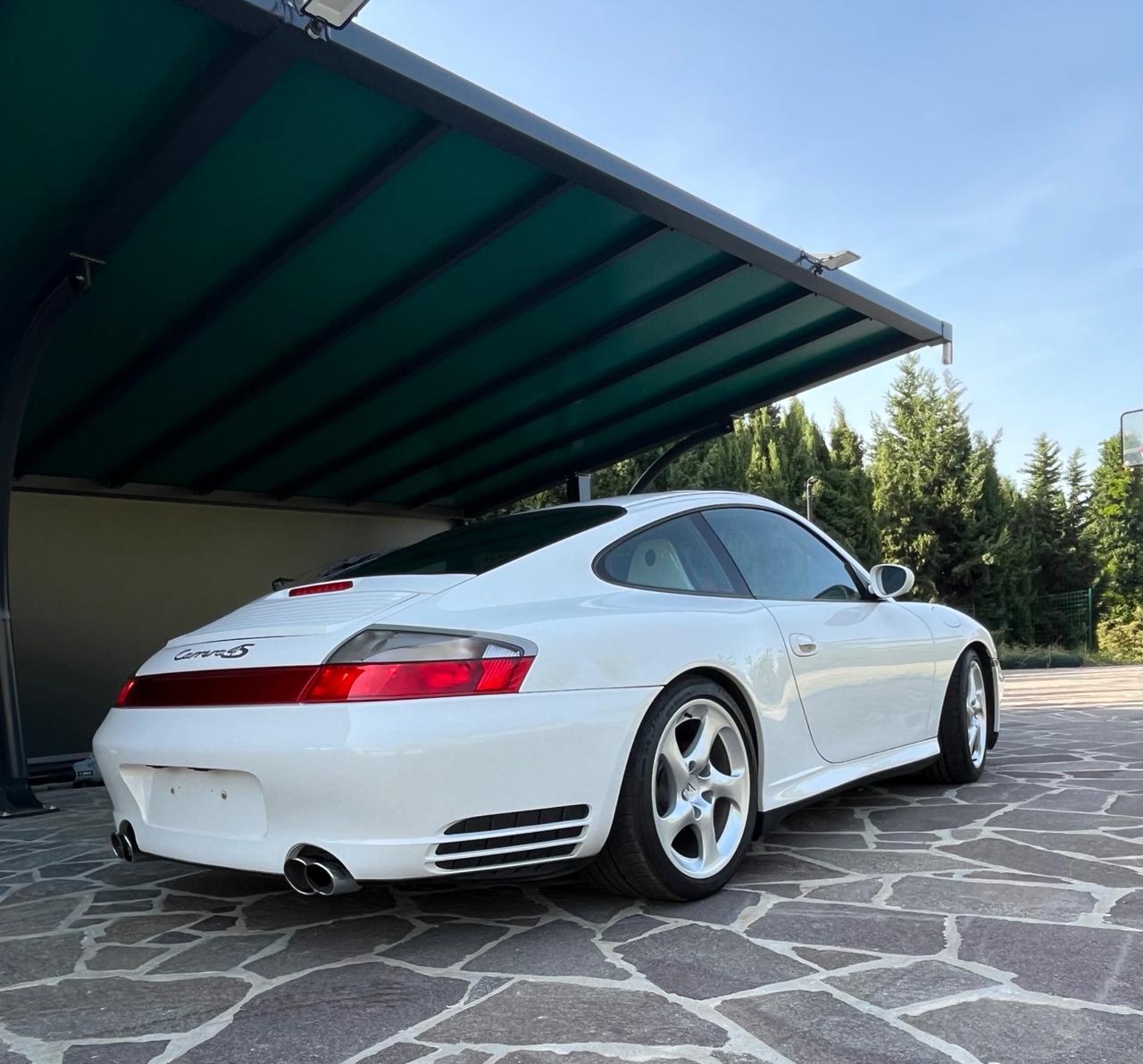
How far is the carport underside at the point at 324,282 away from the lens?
4.29 metres

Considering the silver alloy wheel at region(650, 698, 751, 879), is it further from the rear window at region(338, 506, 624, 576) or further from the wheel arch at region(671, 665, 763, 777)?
the rear window at region(338, 506, 624, 576)

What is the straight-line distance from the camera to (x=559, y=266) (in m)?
6.59

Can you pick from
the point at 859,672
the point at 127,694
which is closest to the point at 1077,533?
the point at 859,672

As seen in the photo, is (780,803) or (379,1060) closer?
(379,1060)

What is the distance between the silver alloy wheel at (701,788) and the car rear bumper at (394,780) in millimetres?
252

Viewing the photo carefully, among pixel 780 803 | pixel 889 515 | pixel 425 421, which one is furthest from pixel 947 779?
pixel 889 515

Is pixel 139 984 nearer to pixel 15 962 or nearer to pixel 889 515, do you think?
pixel 15 962

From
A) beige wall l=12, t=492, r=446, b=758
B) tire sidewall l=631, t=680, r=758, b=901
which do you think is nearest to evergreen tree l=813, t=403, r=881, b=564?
beige wall l=12, t=492, r=446, b=758

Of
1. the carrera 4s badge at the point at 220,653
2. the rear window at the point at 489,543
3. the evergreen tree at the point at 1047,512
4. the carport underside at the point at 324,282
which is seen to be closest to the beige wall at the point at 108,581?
the carport underside at the point at 324,282

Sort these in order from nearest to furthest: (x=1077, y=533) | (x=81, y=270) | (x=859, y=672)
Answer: (x=859, y=672) < (x=81, y=270) < (x=1077, y=533)

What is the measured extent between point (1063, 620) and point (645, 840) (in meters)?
29.1

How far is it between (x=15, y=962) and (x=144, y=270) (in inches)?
172

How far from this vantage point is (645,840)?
2.79 m

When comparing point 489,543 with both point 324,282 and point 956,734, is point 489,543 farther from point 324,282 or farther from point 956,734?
point 324,282
